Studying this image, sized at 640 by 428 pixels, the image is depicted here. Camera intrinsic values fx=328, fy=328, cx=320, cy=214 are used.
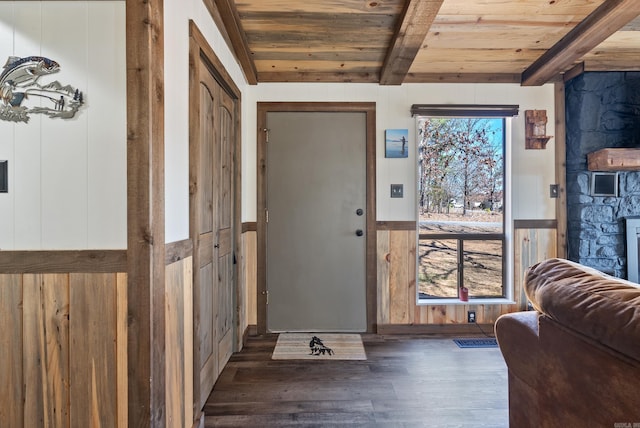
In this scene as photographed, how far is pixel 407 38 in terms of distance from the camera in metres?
2.23

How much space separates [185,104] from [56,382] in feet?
4.10

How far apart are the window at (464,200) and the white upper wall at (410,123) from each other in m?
0.14

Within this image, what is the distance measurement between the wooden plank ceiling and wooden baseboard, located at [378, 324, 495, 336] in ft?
7.33

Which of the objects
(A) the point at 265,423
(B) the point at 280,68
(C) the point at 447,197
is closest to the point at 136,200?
(A) the point at 265,423

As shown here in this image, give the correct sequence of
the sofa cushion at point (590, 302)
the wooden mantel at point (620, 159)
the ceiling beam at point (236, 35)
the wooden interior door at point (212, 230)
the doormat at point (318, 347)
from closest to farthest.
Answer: the sofa cushion at point (590, 302) → the wooden interior door at point (212, 230) → the ceiling beam at point (236, 35) → the doormat at point (318, 347) → the wooden mantel at point (620, 159)

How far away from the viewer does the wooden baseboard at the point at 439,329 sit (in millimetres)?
2992

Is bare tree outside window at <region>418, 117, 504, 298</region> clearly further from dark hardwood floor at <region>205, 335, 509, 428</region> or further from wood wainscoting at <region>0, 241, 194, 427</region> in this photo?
wood wainscoting at <region>0, 241, 194, 427</region>

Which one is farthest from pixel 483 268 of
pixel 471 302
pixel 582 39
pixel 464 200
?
pixel 582 39

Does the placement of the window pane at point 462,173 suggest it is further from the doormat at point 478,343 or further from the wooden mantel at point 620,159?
the doormat at point 478,343

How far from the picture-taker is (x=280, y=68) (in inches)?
115

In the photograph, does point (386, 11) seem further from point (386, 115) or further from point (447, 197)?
point (447, 197)

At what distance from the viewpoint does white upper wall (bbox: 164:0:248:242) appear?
137 centimetres

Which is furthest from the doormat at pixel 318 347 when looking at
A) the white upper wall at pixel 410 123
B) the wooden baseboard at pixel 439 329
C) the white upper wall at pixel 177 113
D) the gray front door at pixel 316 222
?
the white upper wall at pixel 177 113

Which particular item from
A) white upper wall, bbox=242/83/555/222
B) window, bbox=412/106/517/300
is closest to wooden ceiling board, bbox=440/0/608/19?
white upper wall, bbox=242/83/555/222
